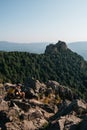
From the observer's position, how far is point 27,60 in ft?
521

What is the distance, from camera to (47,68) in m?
158

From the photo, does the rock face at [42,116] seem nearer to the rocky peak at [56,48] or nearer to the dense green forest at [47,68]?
the dense green forest at [47,68]

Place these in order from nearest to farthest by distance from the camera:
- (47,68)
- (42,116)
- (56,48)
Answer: (42,116) < (47,68) < (56,48)

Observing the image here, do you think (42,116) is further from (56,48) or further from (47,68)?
(56,48)

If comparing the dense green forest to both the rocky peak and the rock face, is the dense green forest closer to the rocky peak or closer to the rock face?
the rocky peak

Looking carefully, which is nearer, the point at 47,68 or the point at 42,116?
the point at 42,116

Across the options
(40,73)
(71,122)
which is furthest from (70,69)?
(71,122)

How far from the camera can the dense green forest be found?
139m

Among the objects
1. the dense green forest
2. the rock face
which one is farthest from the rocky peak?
the rock face

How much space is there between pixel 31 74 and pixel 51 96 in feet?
311

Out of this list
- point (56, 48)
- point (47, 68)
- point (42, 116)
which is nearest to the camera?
point (42, 116)

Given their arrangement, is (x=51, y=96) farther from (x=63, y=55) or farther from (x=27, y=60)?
(x=63, y=55)

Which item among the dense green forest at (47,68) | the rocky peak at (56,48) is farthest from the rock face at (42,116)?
the rocky peak at (56,48)

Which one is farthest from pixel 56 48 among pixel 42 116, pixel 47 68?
pixel 42 116
